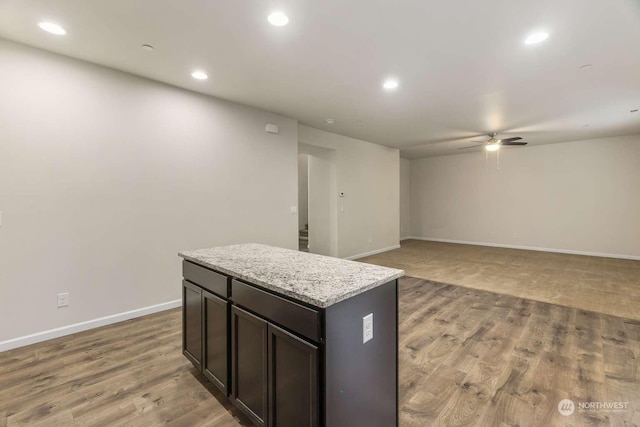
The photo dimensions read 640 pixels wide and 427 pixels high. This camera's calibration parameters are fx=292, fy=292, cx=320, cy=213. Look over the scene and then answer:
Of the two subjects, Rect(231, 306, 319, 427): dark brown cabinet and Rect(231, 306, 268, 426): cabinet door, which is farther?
Rect(231, 306, 268, 426): cabinet door

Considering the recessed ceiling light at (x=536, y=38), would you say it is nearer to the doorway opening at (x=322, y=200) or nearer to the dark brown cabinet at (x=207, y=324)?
the dark brown cabinet at (x=207, y=324)

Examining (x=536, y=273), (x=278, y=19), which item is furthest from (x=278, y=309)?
(x=536, y=273)

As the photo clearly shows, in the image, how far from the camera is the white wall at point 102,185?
2633mm

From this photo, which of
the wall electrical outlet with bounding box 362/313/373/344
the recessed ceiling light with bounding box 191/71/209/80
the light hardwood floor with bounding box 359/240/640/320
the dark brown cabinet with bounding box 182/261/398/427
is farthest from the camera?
the light hardwood floor with bounding box 359/240/640/320

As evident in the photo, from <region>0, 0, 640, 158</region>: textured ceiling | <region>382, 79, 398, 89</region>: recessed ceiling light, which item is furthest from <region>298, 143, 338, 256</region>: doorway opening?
<region>382, 79, 398, 89</region>: recessed ceiling light

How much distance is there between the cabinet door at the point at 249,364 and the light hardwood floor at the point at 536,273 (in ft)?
12.9

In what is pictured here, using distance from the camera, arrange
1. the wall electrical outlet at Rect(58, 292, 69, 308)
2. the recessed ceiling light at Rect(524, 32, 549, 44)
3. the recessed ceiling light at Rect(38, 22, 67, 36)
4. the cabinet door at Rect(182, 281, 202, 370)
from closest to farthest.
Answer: the cabinet door at Rect(182, 281, 202, 370) < the recessed ceiling light at Rect(38, 22, 67, 36) < the recessed ceiling light at Rect(524, 32, 549, 44) < the wall electrical outlet at Rect(58, 292, 69, 308)

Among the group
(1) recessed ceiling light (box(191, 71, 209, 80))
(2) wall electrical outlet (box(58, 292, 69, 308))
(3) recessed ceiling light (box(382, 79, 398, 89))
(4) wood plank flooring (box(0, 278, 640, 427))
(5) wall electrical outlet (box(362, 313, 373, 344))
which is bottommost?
A: (4) wood plank flooring (box(0, 278, 640, 427))

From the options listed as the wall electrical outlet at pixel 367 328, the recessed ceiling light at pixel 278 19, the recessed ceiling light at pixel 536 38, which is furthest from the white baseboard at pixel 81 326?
the recessed ceiling light at pixel 536 38

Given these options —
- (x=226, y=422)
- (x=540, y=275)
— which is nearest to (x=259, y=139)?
(x=226, y=422)

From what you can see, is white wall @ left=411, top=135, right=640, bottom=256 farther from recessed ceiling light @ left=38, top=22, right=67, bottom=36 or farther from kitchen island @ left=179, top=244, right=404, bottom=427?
recessed ceiling light @ left=38, top=22, right=67, bottom=36

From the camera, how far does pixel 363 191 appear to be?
22.8 feet

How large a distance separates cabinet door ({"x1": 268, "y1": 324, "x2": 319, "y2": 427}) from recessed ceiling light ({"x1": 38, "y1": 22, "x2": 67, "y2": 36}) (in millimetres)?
2907

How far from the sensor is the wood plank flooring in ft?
5.94
